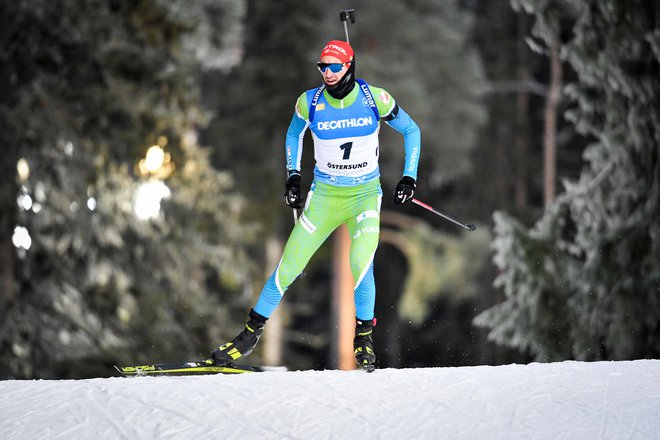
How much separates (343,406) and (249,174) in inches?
699

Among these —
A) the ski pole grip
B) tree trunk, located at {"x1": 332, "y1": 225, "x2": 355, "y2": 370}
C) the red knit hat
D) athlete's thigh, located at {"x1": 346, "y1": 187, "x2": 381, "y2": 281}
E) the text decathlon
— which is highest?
the ski pole grip

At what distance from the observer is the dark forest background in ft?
37.7

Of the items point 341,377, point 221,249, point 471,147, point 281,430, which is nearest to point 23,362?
point 221,249

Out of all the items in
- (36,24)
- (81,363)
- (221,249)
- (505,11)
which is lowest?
(81,363)

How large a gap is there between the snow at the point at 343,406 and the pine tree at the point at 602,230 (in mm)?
3024

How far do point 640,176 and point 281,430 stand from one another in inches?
229

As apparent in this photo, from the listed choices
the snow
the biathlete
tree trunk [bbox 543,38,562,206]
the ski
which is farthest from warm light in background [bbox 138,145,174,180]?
tree trunk [bbox 543,38,562,206]

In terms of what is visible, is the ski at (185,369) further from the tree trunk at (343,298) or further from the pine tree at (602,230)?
the tree trunk at (343,298)

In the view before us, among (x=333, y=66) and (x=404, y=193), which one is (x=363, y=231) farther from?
(x=333, y=66)

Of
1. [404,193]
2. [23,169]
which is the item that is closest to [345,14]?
[404,193]

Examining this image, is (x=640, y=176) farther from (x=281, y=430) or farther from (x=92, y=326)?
(x=92, y=326)

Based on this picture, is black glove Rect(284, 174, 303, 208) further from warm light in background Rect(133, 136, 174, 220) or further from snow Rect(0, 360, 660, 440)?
warm light in background Rect(133, 136, 174, 220)

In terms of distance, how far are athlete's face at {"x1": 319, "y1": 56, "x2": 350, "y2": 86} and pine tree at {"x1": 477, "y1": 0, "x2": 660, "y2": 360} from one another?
14.0 feet

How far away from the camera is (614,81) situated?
36.9 ft
